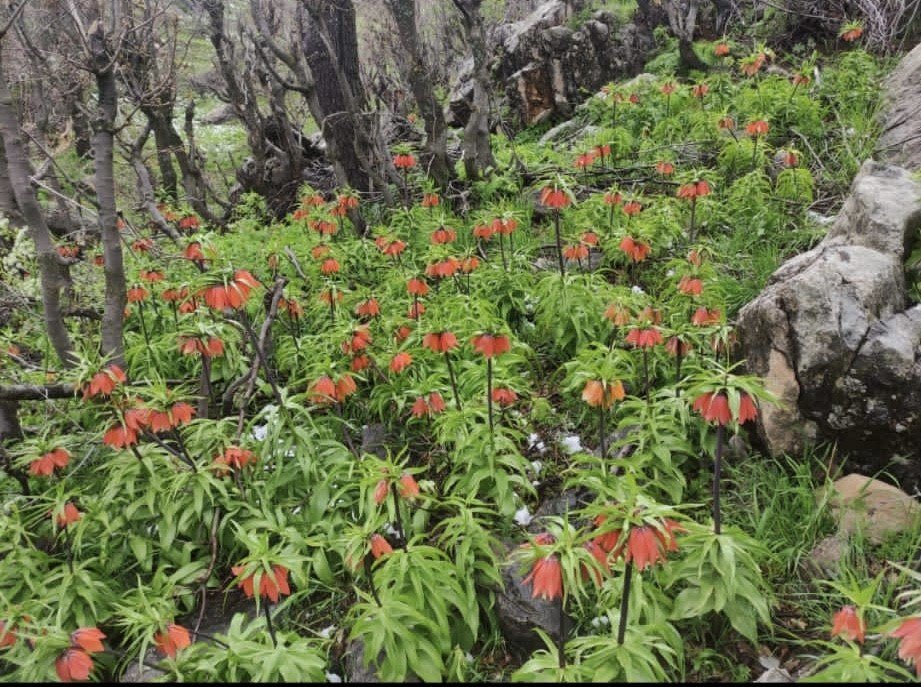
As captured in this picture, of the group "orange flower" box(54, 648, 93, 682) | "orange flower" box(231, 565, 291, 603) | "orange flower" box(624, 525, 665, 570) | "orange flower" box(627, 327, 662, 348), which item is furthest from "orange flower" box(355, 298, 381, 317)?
"orange flower" box(624, 525, 665, 570)

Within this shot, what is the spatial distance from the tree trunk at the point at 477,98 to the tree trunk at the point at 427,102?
32 centimetres


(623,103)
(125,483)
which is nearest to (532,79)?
(623,103)

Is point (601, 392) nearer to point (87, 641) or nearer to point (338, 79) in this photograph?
point (87, 641)

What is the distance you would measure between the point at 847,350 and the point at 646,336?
1.09 meters

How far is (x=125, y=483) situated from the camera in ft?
12.7

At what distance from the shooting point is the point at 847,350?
343 cm

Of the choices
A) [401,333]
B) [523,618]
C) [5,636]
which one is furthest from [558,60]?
[5,636]


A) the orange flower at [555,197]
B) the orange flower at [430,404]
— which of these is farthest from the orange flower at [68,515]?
the orange flower at [555,197]

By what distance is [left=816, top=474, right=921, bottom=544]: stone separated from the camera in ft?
9.91

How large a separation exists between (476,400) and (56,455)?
2.51 metres

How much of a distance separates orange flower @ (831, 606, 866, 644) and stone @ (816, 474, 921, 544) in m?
1.02

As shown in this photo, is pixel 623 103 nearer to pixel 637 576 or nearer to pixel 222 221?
pixel 222 221

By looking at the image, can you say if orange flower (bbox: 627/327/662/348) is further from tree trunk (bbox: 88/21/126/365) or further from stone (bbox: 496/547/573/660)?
tree trunk (bbox: 88/21/126/365)

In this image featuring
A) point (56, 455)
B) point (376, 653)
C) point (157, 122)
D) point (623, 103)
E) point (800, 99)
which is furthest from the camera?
point (157, 122)
